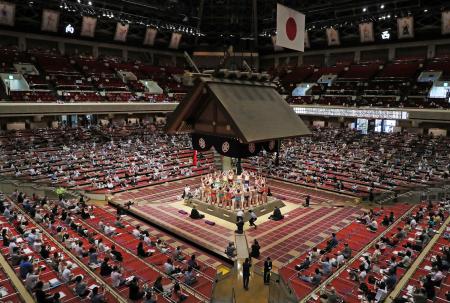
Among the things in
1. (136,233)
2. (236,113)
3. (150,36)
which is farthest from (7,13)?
(236,113)

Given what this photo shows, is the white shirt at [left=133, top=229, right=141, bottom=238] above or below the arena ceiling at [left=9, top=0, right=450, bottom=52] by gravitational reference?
below

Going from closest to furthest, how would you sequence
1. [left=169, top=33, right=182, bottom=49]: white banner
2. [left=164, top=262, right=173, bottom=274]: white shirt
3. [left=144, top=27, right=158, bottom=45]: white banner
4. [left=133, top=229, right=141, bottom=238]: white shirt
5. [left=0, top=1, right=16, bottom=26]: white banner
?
[left=164, top=262, right=173, bottom=274]: white shirt
[left=133, top=229, right=141, bottom=238]: white shirt
[left=0, top=1, right=16, bottom=26]: white banner
[left=144, top=27, right=158, bottom=45]: white banner
[left=169, top=33, right=182, bottom=49]: white banner

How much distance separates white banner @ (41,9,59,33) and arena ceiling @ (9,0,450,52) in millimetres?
715

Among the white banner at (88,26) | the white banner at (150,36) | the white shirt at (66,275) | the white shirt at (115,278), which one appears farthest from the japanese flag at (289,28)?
the white banner at (150,36)

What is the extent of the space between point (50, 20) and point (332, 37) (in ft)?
93.1

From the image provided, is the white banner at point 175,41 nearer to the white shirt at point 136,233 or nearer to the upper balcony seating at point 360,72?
the upper balcony seating at point 360,72

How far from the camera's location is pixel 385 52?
35.3m

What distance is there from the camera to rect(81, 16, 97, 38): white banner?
3228 cm

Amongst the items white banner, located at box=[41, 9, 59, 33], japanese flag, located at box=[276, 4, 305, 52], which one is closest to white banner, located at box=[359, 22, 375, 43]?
japanese flag, located at box=[276, 4, 305, 52]

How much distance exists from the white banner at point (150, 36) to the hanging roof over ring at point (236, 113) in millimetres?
32214

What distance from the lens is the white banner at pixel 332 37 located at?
1405 inches

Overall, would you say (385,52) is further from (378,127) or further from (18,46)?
(18,46)

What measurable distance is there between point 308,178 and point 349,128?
47.0ft

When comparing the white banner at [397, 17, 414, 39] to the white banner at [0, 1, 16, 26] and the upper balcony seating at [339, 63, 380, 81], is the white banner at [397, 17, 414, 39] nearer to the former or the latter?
the upper balcony seating at [339, 63, 380, 81]
